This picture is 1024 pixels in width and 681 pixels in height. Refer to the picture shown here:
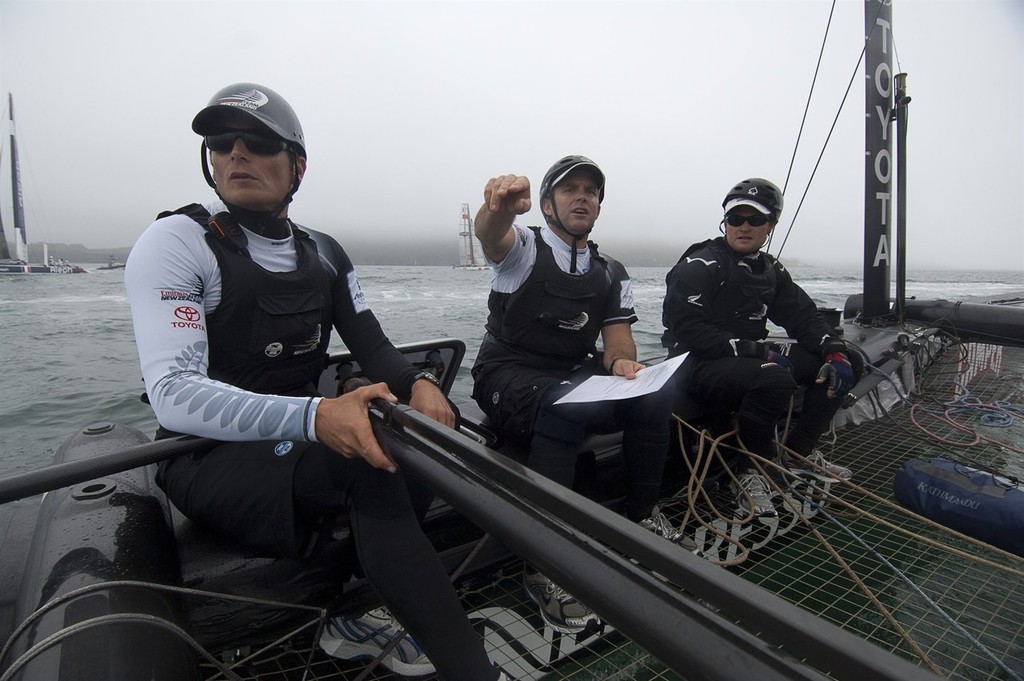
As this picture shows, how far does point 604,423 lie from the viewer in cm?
223

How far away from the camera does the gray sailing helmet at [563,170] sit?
2354 mm

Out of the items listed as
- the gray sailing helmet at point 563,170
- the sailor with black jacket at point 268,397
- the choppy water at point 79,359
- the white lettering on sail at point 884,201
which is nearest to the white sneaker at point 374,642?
the sailor with black jacket at point 268,397

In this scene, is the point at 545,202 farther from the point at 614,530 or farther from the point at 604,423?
the point at 614,530

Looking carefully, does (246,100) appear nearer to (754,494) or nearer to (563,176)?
(563,176)

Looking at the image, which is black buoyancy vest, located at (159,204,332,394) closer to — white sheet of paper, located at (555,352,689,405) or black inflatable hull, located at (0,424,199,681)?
black inflatable hull, located at (0,424,199,681)

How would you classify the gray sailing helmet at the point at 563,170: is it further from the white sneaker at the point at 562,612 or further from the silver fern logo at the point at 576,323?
the white sneaker at the point at 562,612

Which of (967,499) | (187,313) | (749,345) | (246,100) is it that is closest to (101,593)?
(187,313)

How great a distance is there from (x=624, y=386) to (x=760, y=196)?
1.72 m

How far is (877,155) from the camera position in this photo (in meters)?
4.69

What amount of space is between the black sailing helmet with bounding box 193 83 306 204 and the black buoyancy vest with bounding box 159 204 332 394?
0.78 ft

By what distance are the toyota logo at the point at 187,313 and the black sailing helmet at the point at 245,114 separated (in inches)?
21.1

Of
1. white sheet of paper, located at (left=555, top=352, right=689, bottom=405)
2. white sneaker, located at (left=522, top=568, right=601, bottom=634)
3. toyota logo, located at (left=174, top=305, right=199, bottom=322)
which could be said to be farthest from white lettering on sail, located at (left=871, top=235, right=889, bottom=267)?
toyota logo, located at (left=174, top=305, right=199, bottom=322)

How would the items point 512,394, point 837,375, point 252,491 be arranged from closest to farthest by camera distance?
point 252,491 < point 512,394 < point 837,375

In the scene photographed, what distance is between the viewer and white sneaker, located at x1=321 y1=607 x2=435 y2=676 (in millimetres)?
1568
